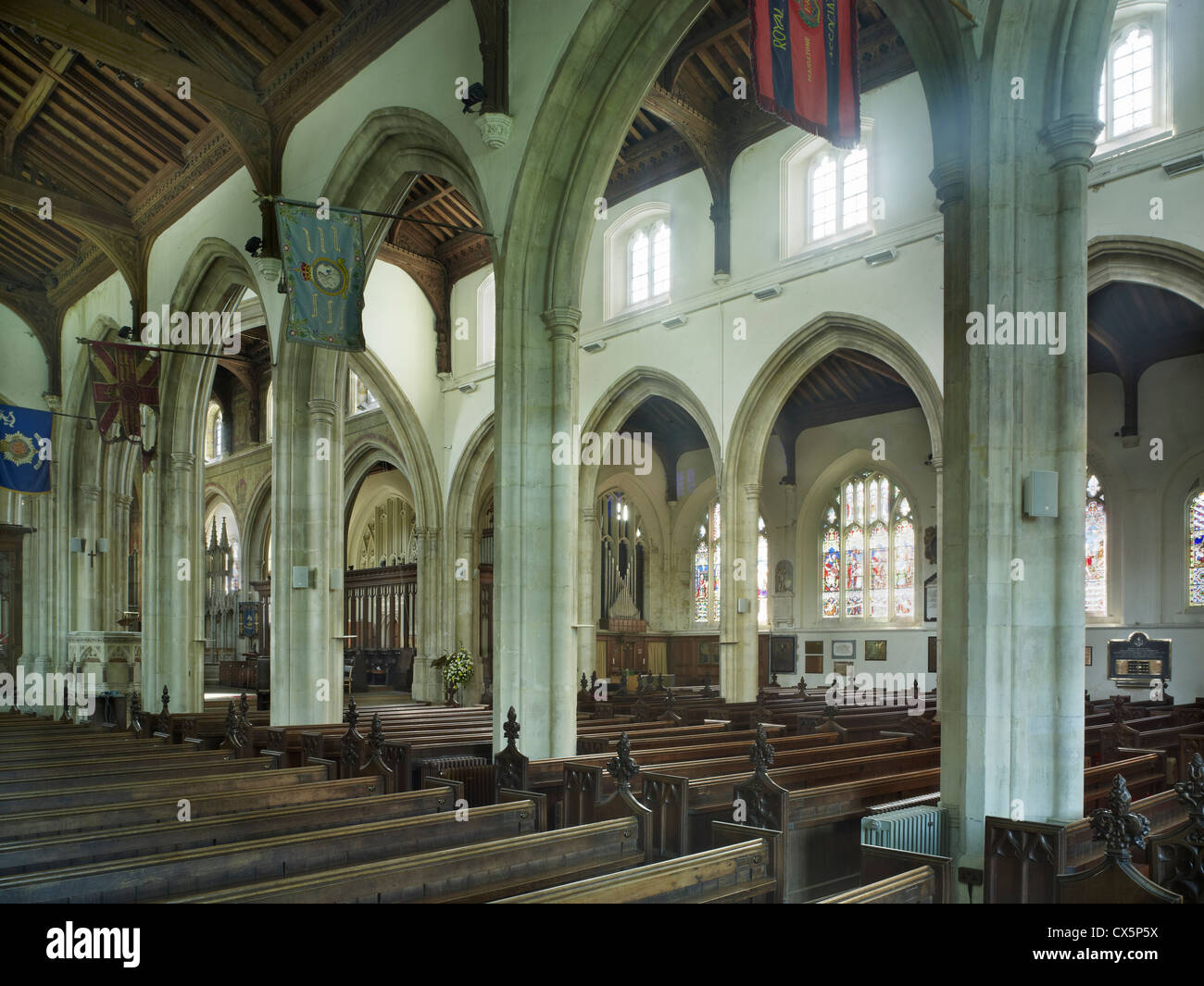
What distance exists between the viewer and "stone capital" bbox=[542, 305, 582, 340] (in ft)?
31.0

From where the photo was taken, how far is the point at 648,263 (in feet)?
58.9

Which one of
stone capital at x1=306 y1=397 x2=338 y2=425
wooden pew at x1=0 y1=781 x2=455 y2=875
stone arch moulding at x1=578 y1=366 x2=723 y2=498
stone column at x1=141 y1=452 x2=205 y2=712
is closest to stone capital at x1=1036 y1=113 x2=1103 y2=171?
wooden pew at x1=0 y1=781 x2=455 y2=875

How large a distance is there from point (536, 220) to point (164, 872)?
721cm

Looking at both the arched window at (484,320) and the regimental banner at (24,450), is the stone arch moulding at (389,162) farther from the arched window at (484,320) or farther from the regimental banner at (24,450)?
the regimental banner at (24,450)

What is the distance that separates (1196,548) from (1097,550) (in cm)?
151

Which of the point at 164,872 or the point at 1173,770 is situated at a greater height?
the point at 164,872

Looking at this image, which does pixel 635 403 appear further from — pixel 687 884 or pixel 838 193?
pixel 687 884

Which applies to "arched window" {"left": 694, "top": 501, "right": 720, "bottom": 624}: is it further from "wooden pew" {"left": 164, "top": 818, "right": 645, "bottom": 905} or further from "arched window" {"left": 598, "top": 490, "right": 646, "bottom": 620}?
"wooden pew" {"left": 164, "top": 818, "right": 645, "bottom": 905}

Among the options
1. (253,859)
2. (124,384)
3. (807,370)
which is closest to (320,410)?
(124,384)

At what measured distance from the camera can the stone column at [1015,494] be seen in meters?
5.47

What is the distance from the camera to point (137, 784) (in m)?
6.10

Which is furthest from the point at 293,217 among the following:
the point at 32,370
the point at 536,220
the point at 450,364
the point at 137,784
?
the point at 32,370

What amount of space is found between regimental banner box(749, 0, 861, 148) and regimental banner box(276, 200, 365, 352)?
541cm
